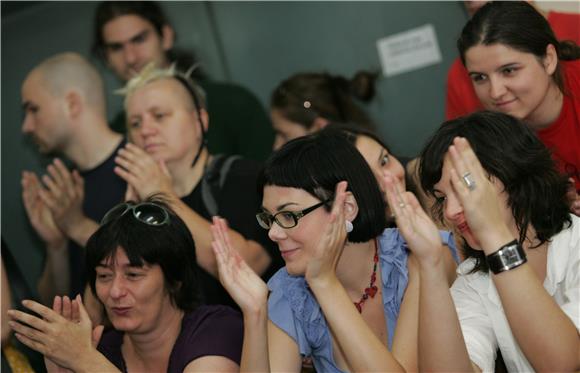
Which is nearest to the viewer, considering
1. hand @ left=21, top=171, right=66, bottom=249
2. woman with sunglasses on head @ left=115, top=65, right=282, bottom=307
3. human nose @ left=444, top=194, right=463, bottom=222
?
human nose @ left=444, top=194, right=463, bottom=222

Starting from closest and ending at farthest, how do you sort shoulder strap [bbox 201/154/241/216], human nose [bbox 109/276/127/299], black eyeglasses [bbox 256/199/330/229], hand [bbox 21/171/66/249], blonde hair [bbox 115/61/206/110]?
black eyeglasses [bbox 256/199/330/229], human nose [bbox 109/276/127/299], shoulder strap [bbox 201/154/241/216], blonde hair [bbox 115/61/206/110], hand [bbox 21/171/66/249]

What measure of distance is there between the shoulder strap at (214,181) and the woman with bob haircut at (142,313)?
0.39 meters

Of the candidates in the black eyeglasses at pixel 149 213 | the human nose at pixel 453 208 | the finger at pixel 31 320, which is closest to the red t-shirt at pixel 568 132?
the human nose at pixel 453 208

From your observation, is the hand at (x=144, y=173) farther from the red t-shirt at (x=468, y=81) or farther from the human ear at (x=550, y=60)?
the human ear at (x=550, y=60)

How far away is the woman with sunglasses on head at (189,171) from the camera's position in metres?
2.88

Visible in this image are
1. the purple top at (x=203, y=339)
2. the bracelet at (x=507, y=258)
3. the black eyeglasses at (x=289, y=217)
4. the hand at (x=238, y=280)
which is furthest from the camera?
the purple top at (x=203, y=339)

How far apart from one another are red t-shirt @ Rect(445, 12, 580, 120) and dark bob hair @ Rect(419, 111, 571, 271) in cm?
88

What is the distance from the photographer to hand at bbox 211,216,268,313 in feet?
6.87

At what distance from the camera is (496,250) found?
6.16 ft

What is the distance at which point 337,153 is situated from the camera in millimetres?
2322

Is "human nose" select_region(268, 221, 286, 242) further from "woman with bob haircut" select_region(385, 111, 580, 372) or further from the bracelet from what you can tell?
the bracelet

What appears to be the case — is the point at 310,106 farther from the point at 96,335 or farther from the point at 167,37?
the point at 96,335

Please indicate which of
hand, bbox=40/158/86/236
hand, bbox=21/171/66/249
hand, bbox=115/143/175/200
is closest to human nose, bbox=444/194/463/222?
hand, bbox=115/143/175/200

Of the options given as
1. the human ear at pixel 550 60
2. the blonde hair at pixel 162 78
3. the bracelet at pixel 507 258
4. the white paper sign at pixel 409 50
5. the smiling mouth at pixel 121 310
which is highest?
the blonde hair at pixel 162 78
